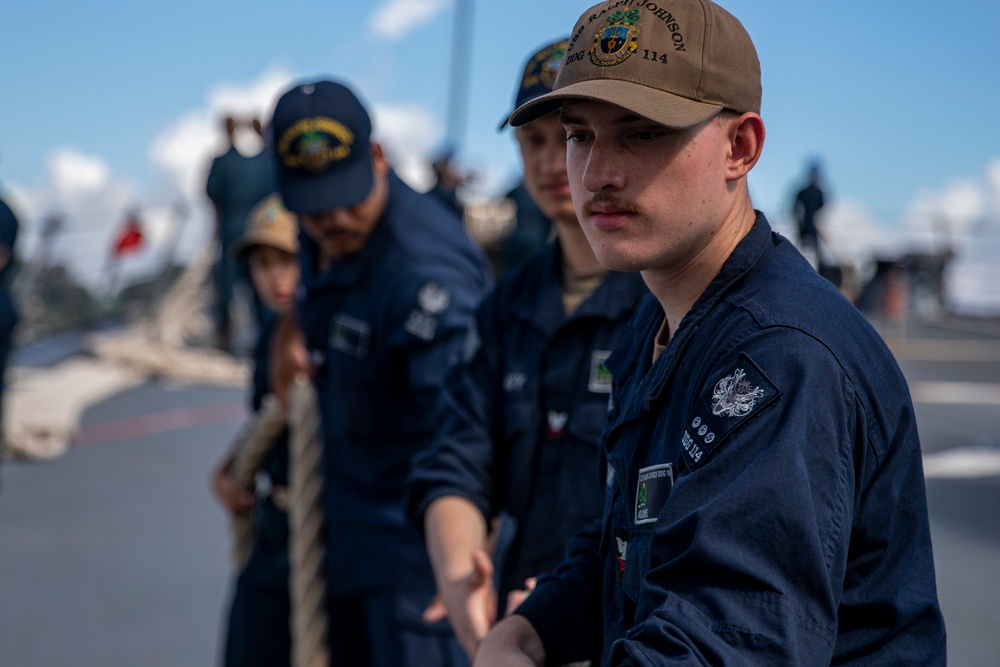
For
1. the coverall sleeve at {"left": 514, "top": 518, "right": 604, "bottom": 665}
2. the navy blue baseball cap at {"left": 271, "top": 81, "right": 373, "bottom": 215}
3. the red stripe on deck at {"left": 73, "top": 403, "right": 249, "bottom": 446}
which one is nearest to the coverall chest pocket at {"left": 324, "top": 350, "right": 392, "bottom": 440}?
the navy blue baseball cap at {"left": 271, "top": 81, "right": 373, "bottom": 215}

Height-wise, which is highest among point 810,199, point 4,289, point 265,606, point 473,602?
point 810,199

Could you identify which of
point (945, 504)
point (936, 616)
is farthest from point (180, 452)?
point (936, 616)

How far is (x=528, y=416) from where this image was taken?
2.01 meters

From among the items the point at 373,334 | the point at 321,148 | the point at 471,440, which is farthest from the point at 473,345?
the point at 321,148

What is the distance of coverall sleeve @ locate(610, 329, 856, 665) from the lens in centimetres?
98

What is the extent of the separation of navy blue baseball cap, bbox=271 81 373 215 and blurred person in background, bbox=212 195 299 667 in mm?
668

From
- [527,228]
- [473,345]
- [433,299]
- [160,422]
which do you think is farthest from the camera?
[527,228]

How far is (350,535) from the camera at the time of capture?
2646mm

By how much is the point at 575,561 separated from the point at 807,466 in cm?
57

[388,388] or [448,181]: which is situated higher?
[448,181]

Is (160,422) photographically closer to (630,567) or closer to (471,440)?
(471,440)

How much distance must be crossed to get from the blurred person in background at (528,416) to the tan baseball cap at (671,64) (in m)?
0.78

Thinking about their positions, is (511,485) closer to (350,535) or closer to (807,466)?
(350,535)

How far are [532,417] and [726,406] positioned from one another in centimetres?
97
